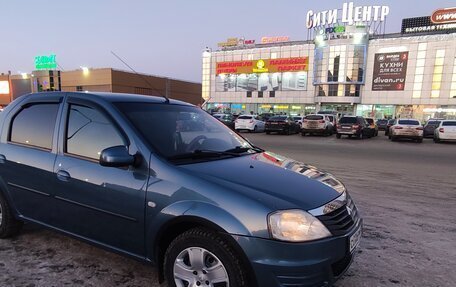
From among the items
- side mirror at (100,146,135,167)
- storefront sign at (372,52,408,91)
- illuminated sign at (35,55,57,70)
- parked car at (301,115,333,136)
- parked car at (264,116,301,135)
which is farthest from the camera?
storefront sign at (372,52,408,91)

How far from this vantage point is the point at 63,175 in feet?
11.1

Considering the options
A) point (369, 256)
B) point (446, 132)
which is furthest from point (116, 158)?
point (446, 132)

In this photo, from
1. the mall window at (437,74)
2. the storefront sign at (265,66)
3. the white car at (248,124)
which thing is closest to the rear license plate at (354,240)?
the white car at (248,124)

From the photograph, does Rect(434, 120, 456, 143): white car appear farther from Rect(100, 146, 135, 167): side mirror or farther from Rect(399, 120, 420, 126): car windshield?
Rect(100, 146, 135, 167): side mirror

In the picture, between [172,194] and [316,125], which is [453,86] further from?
[172,194]

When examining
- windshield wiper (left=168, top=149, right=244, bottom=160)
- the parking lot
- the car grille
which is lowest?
the parking lot

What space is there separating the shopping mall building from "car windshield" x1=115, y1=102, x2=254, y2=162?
50.6 metres

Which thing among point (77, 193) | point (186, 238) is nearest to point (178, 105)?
point (77, 193)

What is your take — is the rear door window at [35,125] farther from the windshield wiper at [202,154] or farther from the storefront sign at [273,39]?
the storefront sign at [273,39]

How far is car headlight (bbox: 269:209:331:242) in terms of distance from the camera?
2449 mm

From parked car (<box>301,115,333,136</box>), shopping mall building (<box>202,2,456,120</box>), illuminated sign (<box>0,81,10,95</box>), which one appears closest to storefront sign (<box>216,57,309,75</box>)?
shopping mall building (<box>202,2,456,120</box>)

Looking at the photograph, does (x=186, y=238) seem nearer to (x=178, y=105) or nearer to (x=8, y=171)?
(x=178, y=105)

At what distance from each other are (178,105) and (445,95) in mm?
66667

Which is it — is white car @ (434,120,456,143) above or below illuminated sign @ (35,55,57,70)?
below
